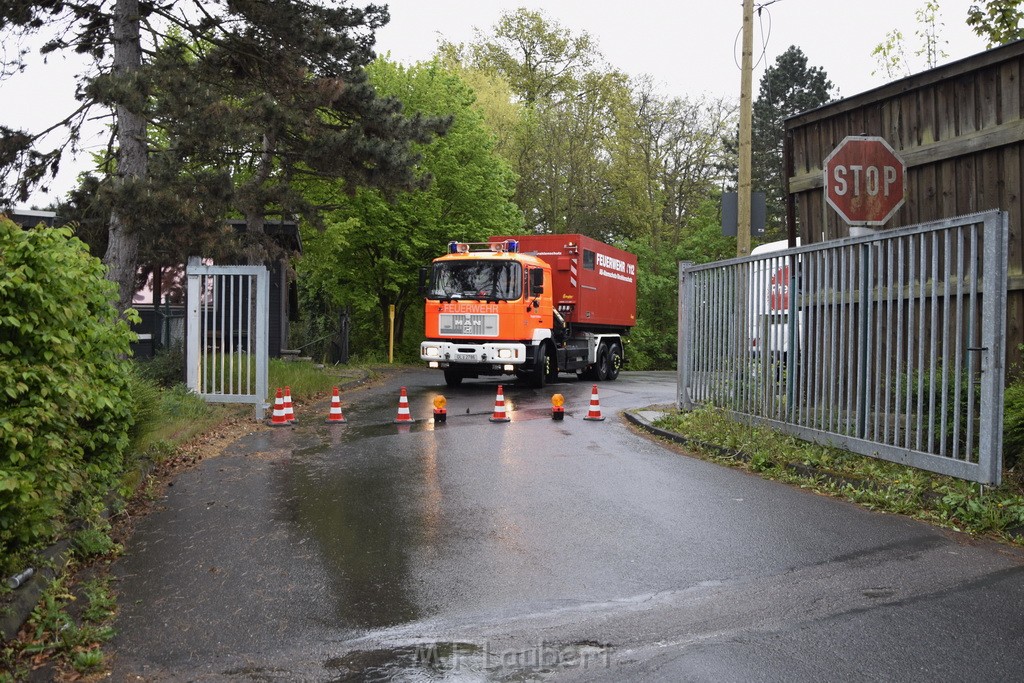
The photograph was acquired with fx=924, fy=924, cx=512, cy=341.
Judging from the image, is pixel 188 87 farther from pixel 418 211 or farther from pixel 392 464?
pixel 418 211

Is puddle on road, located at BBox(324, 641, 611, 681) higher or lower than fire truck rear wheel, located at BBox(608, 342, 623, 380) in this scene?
lower

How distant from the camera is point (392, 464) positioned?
9.77m

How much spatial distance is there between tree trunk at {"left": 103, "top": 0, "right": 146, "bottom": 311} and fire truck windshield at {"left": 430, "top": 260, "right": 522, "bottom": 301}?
6.43 metres

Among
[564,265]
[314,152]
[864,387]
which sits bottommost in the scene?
[864,387]

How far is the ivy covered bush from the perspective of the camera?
15.4 ft

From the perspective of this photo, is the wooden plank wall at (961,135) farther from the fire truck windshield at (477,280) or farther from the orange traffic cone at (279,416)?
the fire truck windshield at (477,280)

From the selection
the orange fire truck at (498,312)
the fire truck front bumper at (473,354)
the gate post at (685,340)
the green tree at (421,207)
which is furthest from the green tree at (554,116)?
the gate post at (685,340)

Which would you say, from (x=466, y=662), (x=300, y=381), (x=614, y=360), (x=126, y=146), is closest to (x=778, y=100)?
(x=614, y=360)

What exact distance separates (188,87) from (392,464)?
901cm

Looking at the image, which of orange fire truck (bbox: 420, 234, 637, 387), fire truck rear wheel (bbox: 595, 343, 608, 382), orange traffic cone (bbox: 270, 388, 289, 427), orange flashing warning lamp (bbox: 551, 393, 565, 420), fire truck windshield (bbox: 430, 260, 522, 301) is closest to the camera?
orange traffic cone (bbox: 270, 388, 289, 427)

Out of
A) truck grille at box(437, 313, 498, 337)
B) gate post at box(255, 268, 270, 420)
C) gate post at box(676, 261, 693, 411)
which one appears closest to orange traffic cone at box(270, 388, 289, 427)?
gate post at box(255, 268, 270, 420)

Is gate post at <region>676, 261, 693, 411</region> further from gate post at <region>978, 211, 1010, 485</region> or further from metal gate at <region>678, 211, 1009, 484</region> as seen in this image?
gate post at <region>978, 211, 1010, 485</region>

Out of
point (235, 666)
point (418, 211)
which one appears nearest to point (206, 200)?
point (235, 666)

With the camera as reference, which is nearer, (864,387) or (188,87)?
(864,387)
